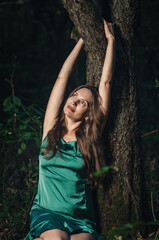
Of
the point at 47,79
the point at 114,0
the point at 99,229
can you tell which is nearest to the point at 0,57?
the point at 47,79

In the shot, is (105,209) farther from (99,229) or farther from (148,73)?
(148,73)

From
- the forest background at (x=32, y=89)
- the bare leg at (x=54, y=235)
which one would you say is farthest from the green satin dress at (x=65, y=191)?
the forest background at (x=32, y=89)

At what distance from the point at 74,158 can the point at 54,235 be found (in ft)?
2.31

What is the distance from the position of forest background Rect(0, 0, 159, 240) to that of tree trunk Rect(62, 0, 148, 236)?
0.22 metres

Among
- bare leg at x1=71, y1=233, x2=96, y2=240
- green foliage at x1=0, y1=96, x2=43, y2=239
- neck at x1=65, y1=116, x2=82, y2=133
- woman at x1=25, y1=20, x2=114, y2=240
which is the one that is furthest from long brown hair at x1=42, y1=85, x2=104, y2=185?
green foliage at x1=0, y1=96, x2=43, y2=239

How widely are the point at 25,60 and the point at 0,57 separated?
2.56 metres

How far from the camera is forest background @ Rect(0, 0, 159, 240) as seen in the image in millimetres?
3125

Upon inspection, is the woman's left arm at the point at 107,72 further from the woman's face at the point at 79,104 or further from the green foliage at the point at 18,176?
the green foliage at the point at 18,176

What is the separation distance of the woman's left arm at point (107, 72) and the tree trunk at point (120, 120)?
8cm

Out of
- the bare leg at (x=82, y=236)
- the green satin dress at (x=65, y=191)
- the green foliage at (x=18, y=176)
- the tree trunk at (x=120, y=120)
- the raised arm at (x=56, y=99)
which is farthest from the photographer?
the green foliage at (x=18, y=176)

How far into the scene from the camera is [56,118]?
2643mm

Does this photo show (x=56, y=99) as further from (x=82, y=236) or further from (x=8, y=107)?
(x=82, y=236)

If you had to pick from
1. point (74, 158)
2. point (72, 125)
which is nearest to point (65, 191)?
point (74, 158)

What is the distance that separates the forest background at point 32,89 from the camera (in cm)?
312
